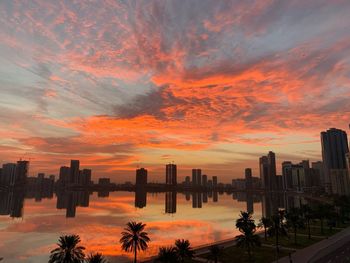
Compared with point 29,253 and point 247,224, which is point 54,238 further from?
point 247,224

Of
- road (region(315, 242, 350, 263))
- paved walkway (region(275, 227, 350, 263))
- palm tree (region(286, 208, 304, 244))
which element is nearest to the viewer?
road (region(315, 242, 350, 263))

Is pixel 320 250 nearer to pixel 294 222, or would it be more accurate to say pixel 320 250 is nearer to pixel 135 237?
pixel 294 222

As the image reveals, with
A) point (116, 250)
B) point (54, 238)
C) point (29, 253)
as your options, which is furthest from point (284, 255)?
point (54, 238)

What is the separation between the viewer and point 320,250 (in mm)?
72438

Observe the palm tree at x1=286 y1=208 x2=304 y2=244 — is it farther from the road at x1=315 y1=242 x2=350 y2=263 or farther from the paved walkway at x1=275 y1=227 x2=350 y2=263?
the road at x1=315 y1=242 x2=350 y2=263

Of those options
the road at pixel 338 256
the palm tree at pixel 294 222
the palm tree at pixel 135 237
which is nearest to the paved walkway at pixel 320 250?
A: the road at pixel 338 256

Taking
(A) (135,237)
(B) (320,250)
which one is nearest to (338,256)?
(B) (320,250)

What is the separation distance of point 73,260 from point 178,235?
268 feet

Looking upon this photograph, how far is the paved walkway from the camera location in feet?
210

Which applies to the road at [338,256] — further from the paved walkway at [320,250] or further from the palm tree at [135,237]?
the palm tree at [135,237]

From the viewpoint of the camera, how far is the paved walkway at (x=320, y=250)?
6400 cm

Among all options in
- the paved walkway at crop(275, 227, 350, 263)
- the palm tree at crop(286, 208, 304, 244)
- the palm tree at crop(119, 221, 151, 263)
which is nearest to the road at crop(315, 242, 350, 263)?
the paved walkway at crop(275, 227, 350, 263)

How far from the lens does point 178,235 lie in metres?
120

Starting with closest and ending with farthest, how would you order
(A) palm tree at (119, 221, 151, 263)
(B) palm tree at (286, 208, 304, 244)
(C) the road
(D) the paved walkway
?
(A) palm tree at (119, 221, 151, 263)
(C) the road
(D) the paved walkway
(B) palm tree at (286, 208, 304, 244)
